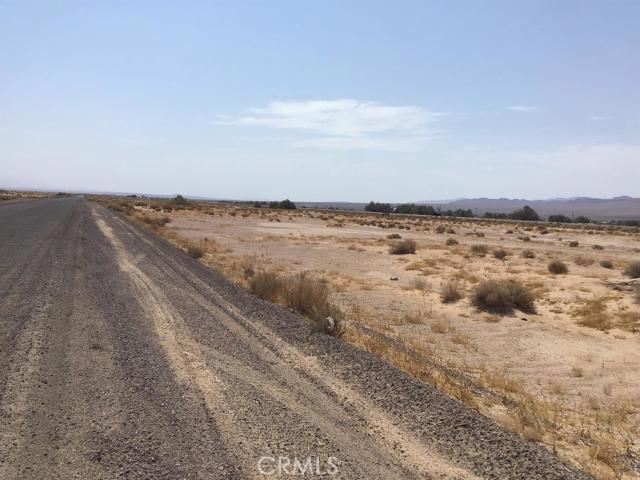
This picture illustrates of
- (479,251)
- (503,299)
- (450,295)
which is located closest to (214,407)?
(503,299)

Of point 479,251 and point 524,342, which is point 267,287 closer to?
point 524,342

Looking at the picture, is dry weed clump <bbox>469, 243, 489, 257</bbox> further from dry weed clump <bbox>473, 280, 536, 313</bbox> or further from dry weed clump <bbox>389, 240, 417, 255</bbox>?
dry weed clump <bbox>473, 280, 536, 313</bbox>

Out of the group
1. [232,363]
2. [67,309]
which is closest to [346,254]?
[67,309]

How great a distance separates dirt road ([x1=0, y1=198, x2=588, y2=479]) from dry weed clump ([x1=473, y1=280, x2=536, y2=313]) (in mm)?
7111

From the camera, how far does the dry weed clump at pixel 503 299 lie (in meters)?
14.3

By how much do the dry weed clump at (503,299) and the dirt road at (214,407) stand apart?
7.11 m

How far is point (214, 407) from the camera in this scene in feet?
17.4

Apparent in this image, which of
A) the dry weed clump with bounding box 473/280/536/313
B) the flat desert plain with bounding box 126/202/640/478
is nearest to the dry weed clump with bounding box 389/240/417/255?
the flat desert plain with bounding box 126/202/640/478

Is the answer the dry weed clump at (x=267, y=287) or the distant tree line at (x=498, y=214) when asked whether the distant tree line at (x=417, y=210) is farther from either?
the dry weed clump at (x=267, y=287)

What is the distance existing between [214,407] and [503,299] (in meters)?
11.0

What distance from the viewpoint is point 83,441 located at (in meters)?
4.44

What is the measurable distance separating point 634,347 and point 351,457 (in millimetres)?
8982

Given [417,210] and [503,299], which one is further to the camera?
[417,210]

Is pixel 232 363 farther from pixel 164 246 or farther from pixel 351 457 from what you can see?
pixel 164 246
